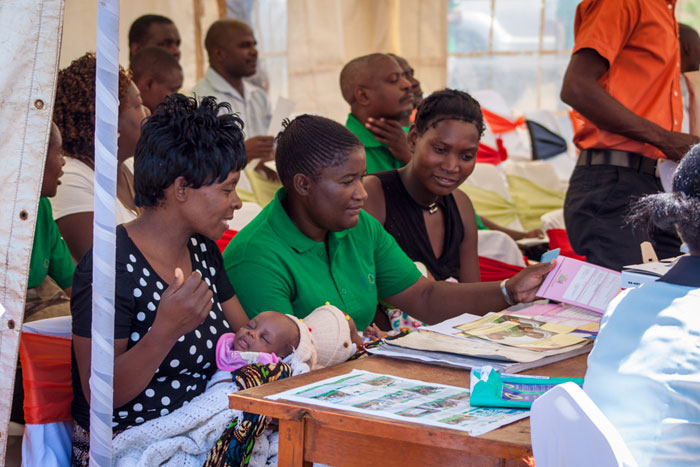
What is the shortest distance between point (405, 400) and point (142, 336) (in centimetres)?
75

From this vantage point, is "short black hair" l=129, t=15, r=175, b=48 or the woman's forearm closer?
the woman's forearm

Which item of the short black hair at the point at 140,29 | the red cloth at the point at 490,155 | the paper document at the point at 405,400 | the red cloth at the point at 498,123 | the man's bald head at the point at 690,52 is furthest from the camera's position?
the red cloth at the point at 498,123

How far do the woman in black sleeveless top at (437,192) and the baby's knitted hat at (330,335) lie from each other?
100 cm

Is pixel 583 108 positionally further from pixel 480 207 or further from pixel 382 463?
pixel 480 207

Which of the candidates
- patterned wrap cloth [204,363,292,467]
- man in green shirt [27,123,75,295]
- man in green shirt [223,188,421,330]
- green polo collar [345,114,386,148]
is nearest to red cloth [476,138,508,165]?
green polo collar [345,114,386,148]

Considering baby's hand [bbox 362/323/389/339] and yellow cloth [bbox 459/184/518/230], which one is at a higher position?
yellow cloth [bbox 459/184/518/230]

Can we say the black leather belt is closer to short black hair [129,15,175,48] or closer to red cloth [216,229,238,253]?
red cloth [216,229,238,253]

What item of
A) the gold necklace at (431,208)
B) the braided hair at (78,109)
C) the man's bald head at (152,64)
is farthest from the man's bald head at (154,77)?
the gold necklace at (431,208)

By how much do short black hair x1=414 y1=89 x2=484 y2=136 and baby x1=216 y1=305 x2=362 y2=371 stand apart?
1219 mm

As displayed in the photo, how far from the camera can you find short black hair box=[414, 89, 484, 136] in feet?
11.0

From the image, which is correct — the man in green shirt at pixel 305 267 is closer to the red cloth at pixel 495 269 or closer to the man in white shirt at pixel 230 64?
the red cloth at pixel 495 269

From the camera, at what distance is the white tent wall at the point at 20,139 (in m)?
1.84

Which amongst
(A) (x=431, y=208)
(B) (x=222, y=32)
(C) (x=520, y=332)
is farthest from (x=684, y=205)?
(B) (x=222, y=32)

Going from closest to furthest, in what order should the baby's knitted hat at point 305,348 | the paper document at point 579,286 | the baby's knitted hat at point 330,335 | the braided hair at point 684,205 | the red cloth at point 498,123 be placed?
the braided hair at point 684,205, the baby's knitted hat at point 305,348, the baby's knitted hat at point 330,335, the paper document at point 579,286, the red cloth at point 498,123
